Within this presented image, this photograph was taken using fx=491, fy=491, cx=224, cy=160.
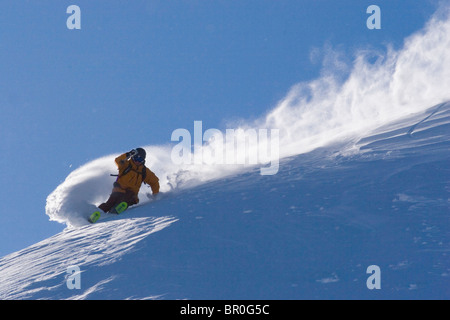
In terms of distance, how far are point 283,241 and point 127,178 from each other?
19.0 ft

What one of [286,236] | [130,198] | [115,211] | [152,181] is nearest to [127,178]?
[130,198]

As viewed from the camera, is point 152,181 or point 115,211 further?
point 152,181

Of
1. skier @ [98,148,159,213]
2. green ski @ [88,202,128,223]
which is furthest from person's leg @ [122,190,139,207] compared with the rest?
green ski @ [88,202,128,223]

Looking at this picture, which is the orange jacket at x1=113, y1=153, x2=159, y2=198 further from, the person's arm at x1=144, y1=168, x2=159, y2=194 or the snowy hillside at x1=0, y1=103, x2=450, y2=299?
the snowy hillside at x1=0, y1=103, x2=450, y2=299

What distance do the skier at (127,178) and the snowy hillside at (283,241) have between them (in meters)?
1.34

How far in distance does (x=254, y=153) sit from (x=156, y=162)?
294 centimetres

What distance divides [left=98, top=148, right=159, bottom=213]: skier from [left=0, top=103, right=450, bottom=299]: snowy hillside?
134 cm

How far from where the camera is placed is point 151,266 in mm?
5758

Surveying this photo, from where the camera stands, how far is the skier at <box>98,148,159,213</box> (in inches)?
428

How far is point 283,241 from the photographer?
19.5 ft

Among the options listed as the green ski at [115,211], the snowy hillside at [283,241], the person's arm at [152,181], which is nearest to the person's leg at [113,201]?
the green ski at [115,211]

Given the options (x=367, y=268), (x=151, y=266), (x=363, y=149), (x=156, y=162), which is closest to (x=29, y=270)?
(x=151, y=266)

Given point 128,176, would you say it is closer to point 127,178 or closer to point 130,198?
point 127,178
